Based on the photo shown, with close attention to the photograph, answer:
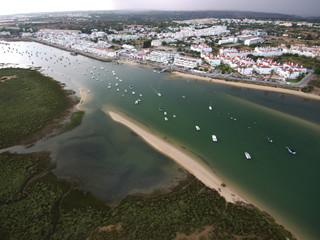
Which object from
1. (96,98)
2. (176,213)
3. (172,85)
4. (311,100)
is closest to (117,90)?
(96,98)

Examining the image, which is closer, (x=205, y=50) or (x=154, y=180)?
(x=154, y=180)

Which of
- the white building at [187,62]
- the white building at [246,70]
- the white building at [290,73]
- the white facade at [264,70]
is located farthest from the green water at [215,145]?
the white building at [187,62]

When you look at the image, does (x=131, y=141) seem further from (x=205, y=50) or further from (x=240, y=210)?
(x=205, y=50)

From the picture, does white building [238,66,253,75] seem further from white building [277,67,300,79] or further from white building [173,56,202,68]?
white building [173,56,202,68]

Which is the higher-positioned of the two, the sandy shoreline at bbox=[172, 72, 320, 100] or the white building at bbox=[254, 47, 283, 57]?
the white building at bbox=[254, 47, 283, 57]

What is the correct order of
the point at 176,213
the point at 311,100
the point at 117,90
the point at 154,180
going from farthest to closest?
the point at 117,90, the point at 311,100, the point at 154,180, the point at 176,213

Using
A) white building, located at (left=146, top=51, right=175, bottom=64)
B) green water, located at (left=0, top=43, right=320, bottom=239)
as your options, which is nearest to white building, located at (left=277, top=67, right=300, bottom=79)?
green water, located at (left=0, top=43, right=320, bottom=239)

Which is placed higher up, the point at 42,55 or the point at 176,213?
the point at 176,213

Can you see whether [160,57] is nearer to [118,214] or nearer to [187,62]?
[187,62]
